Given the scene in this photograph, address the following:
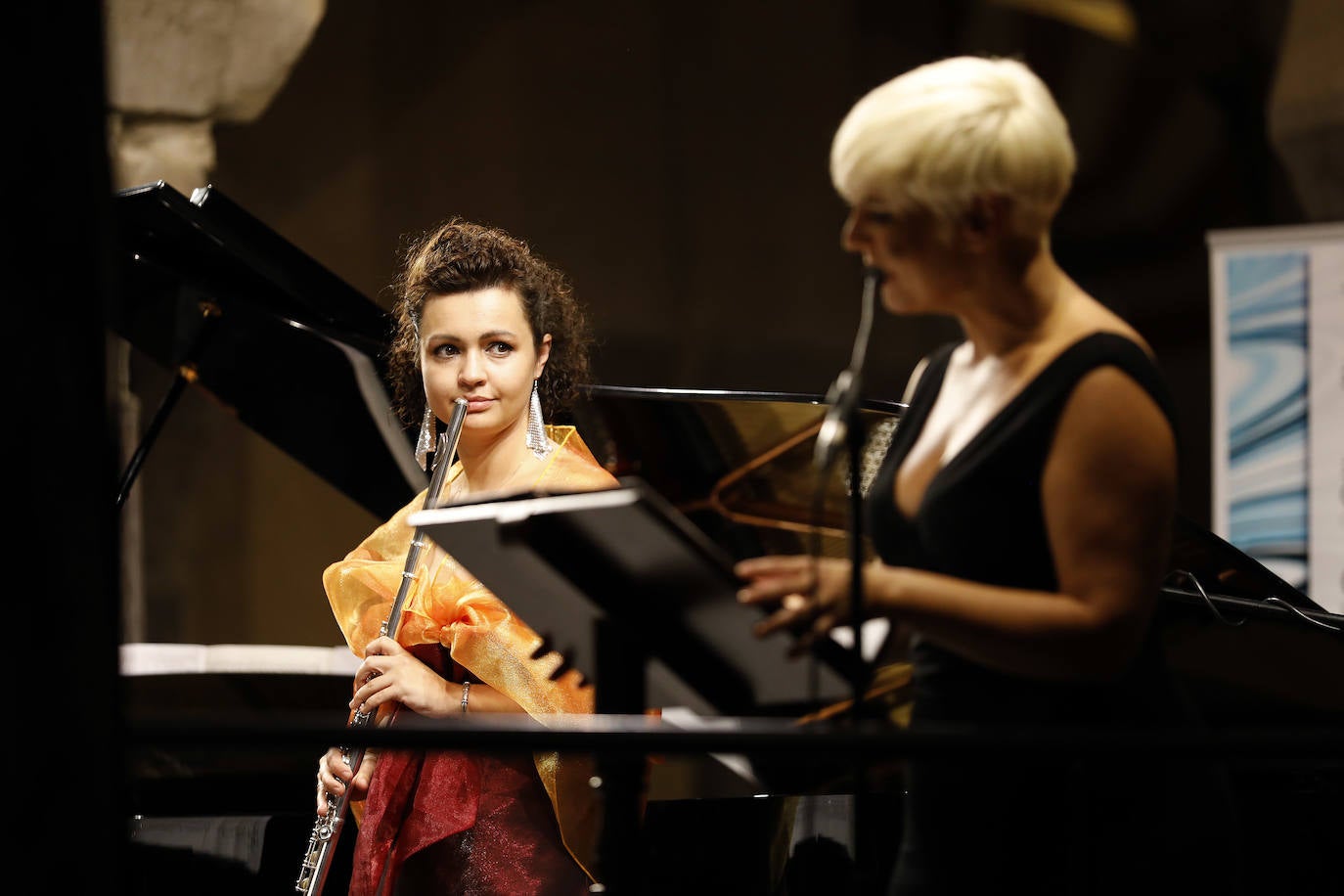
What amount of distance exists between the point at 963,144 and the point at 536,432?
87 centimetres

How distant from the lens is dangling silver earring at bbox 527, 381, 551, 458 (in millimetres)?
1787

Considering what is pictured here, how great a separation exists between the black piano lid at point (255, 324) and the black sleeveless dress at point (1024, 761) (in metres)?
1.46

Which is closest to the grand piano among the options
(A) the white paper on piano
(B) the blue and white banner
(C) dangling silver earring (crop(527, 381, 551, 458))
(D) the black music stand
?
(C) dangling silver earring (crop(527, 381, 551, 458))

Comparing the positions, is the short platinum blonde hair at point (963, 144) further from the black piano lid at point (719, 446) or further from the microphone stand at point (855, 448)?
the black piano lid at point (719, 446)

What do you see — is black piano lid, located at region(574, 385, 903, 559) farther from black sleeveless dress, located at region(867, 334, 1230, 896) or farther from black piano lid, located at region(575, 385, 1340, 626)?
black sleeveless dress, located at region(867, 334, 1230, 896)

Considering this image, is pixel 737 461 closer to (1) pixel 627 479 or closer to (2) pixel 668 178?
(1) pixel 627 479

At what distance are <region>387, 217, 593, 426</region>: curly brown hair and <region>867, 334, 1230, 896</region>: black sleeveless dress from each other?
0.81m

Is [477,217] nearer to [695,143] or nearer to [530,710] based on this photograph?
[695,143]

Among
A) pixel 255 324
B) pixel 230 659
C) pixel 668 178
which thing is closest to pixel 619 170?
Result: pixel 668 178

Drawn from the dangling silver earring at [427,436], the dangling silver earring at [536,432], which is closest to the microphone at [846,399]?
the dangling silver earring at [536,432]

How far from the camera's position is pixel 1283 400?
423 cm

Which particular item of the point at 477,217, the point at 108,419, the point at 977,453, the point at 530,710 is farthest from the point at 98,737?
the point at 477,217

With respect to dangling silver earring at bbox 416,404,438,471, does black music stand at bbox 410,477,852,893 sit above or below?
below

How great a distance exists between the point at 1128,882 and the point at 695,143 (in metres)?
4.04
